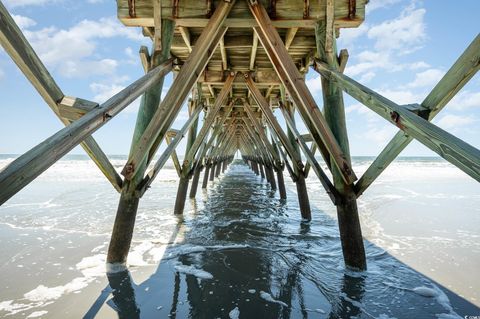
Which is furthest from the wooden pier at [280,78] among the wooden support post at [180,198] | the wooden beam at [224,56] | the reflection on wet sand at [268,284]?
the wooden support post at [180,198]

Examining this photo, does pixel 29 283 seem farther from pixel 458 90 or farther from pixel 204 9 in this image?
pixel 458 90

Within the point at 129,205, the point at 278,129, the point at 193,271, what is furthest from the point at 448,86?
the point at 278,129

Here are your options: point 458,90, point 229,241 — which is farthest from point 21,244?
point 458,90

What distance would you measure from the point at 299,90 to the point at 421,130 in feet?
4.53

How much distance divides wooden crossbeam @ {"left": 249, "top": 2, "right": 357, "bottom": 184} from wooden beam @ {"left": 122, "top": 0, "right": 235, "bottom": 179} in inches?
18.1

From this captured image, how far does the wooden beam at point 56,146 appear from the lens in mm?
1278

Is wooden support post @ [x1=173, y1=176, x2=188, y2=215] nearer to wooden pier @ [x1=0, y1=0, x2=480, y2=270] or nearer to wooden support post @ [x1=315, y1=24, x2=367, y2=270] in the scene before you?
wooden pier @ [x1=0, y1=0, x2=480, y2=270]

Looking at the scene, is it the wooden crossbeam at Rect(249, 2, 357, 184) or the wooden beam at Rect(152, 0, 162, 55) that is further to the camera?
the wooden beam at Rect(152, 0, 162, 55)

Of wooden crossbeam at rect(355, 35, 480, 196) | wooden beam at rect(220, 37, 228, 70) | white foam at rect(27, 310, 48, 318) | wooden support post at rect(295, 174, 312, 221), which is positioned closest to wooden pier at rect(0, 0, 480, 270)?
wooden crossbeam at rect(355, 35, 480, 196)

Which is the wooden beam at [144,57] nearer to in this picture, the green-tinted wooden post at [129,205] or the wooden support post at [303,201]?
the green-tinted wooden post at [129,205]

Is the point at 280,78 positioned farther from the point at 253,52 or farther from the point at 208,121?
the point at 208,121

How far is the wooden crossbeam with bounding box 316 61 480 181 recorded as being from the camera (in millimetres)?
1391

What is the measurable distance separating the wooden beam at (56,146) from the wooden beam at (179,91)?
0.33 metres

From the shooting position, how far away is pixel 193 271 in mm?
2764
